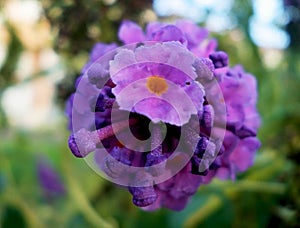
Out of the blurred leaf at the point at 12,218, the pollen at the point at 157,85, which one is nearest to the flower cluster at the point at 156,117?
the pollen at the point at 157,85

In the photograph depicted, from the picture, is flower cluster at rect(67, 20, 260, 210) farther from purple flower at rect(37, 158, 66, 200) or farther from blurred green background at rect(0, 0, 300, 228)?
purple flower at rect(37, 158, 66, 200)

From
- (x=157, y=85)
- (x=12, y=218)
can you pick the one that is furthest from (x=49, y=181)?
(x=157, y=85)

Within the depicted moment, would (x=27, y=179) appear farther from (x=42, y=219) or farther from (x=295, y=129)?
(x=295, y=129)

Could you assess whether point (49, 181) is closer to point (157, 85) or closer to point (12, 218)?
point (12, 218)

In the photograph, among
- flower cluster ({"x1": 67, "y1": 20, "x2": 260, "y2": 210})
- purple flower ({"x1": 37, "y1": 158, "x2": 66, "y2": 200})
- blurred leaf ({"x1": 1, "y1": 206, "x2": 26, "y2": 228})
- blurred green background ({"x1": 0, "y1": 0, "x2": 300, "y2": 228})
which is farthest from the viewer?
purple flower ({"x1": 37, "y1": 158, "x2": 66, "y2": 200})

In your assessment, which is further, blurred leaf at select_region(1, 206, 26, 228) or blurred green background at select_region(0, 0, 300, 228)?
blurred leaf at select_region(1, 206, 26, 228)

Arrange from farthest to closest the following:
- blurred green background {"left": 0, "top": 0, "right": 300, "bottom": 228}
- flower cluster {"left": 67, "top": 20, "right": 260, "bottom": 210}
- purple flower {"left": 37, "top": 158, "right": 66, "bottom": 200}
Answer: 1. purple flower {"left": 37, "top": 158, "right": 66, "bottom": 200}
2. blurred green background {"left": 0, "top": 0, "right": 300, "bottom": 228}
3. flower cluster {"left": 67, "top": 20, "right": 260, "bottom": 210}

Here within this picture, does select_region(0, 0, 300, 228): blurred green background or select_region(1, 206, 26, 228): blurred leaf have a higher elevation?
select_region(0, 0, 300, 228): blurred green background

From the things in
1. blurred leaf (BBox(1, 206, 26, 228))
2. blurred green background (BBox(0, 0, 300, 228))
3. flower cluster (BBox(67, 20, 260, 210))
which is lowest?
blurred leaf (BBox(1, 206, 26, 228))

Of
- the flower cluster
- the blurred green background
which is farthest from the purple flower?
the flower cluster
